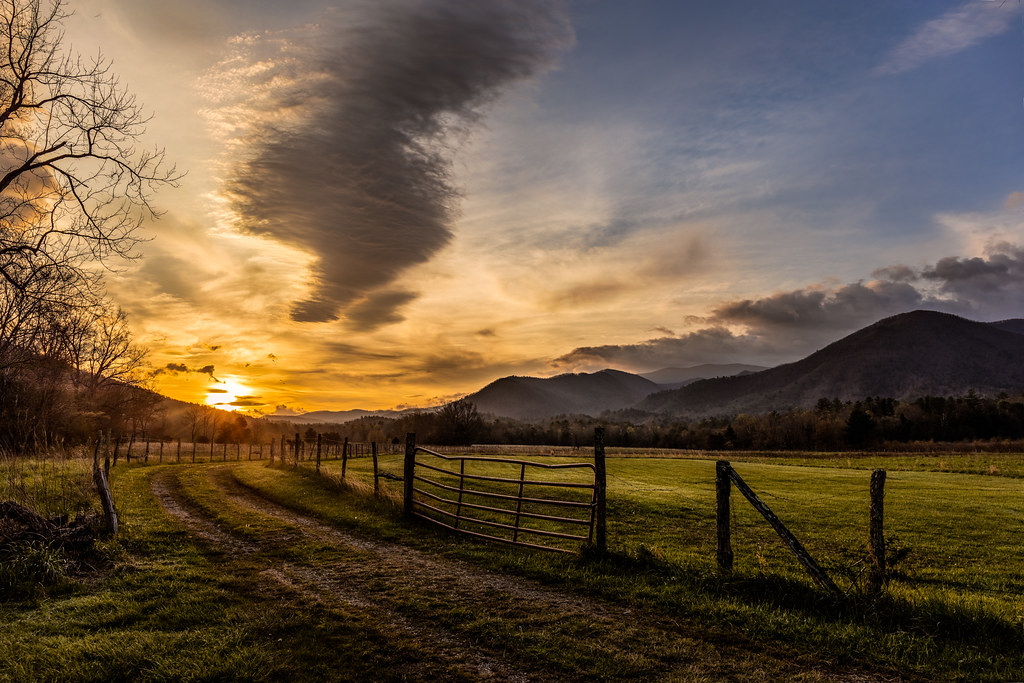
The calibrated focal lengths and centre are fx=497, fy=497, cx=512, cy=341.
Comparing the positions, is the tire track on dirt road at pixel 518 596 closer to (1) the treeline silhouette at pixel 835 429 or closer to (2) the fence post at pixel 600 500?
(2) the fence post at pixel 600 500

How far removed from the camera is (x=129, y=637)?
23.0ft

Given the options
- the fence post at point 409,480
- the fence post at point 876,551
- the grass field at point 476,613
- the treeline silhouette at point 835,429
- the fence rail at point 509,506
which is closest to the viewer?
the grass field at point 476,613

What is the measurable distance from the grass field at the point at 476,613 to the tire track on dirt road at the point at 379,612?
1.6 inches

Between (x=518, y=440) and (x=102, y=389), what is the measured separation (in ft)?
259

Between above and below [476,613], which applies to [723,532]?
above

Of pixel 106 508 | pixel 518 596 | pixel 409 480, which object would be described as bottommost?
pixel 518 596

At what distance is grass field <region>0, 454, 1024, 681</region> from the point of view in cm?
615

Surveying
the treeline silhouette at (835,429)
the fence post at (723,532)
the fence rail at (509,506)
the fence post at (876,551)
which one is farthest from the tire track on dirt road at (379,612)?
Answer: the treeline silhouette at (835,429)

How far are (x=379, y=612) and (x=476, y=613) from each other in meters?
1.53

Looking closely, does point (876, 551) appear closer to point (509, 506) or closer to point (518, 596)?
point (518, 596)

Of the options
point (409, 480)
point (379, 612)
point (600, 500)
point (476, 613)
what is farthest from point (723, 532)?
point (409, 480)

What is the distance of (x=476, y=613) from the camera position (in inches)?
304

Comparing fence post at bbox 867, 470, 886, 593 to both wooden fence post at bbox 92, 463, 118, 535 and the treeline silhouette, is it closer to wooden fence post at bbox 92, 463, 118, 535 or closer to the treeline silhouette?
wooden fence post at bbox 92, 463, 118, 535

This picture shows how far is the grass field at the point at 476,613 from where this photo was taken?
6.15 m
